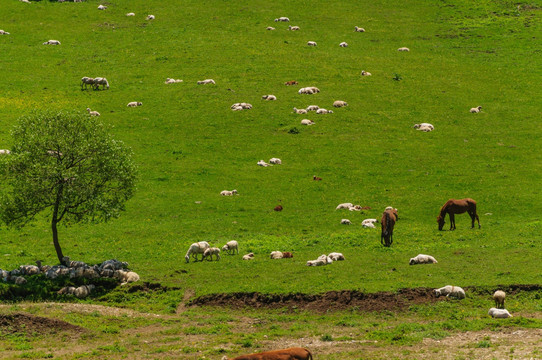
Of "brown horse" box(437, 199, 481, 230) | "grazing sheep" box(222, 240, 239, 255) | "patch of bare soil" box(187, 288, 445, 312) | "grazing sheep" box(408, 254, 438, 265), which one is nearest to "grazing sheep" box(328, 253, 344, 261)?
"grazing sheep" box(408, 254, 438, 265)

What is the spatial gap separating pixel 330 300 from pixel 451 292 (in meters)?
5.58

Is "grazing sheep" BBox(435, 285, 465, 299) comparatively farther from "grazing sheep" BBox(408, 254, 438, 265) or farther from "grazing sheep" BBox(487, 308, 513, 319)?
"grazing sheep" BBox(408, 254, 438, 265)

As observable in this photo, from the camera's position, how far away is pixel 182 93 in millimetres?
74312

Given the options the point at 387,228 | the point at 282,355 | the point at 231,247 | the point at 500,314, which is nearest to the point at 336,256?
the point at 387,228

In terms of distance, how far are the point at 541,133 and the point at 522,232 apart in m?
24.9

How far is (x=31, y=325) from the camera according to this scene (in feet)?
94.9

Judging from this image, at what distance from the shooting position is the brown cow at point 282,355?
22297 mm

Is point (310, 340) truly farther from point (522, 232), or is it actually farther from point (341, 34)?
point (341, 34)

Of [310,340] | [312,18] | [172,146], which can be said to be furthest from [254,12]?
[310,340]

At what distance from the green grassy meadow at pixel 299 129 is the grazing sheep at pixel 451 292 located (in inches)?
62.4

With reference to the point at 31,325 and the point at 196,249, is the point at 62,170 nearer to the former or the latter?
the point at 196,249

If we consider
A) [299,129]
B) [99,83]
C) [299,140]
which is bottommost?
[299,140]

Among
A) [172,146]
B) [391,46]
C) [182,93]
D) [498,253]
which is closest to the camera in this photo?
[498,253]

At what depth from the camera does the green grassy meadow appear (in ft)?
132
